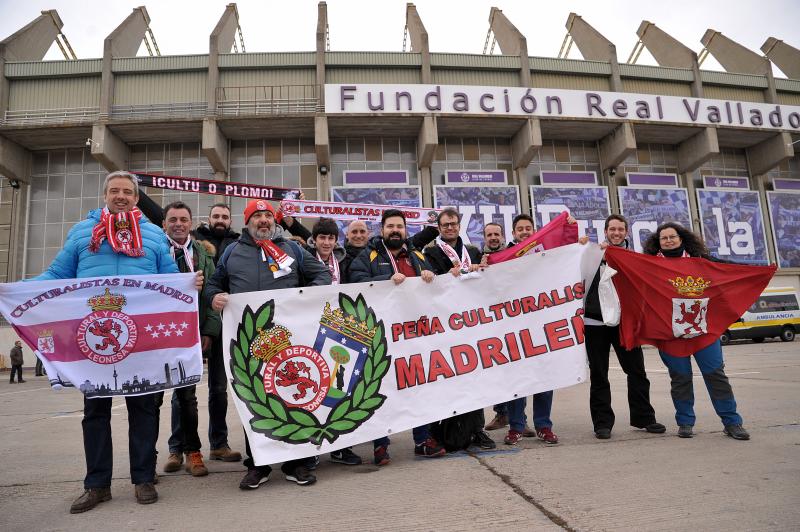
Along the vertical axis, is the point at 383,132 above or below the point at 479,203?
above

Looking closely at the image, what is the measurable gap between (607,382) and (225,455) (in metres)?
3.50

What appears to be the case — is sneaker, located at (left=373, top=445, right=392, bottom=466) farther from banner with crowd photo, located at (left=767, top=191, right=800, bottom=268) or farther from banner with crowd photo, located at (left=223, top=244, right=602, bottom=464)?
banner with crowd photo, located at (left=767, top=191, right=800, bottom=268)

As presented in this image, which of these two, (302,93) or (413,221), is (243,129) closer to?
(302,93)

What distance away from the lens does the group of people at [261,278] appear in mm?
3230

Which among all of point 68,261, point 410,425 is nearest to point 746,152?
point 410,425

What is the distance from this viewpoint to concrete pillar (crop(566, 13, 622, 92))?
23.4 metres

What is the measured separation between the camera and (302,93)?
21875mm

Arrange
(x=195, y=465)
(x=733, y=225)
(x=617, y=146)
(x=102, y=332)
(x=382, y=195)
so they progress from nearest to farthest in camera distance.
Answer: (x=102, y=332), (x=195, y=465), (x=382, y=195), (x=617, y=146), (x=733, y=225)

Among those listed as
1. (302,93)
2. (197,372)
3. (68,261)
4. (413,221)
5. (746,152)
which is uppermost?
(302,93)

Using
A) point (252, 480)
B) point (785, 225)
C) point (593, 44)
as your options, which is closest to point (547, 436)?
point (252, 480)

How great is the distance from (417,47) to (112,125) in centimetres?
1429

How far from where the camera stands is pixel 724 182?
969 inches

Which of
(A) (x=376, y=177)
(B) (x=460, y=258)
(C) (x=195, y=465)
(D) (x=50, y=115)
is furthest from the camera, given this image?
(A) (x=376, y=177)

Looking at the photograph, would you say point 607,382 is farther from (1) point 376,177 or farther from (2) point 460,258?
(1) point 376,177
